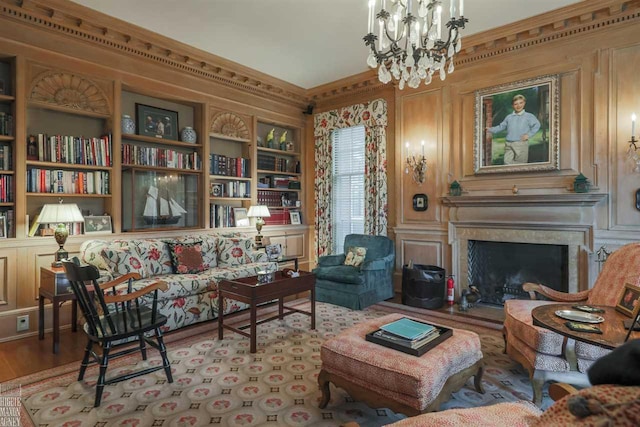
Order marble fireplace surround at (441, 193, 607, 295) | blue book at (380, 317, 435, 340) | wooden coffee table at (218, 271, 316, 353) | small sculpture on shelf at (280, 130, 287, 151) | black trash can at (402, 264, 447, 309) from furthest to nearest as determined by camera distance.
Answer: small sculpture on shelf at (280, 130, 287, 151), black trash can at (402, 264, 447, 309), marble fireplace surround at (441, 193, 607, 295), wooden coffee table at (218, 271, 316, 353), blue book at (380, 317, 435, 340)

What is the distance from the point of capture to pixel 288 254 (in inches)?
249

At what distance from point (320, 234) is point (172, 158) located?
2.68m

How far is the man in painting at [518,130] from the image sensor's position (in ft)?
13.8

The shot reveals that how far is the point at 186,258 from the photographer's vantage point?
4.25 metres

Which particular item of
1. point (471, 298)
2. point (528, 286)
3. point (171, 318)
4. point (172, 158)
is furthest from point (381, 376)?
point (172, 158)

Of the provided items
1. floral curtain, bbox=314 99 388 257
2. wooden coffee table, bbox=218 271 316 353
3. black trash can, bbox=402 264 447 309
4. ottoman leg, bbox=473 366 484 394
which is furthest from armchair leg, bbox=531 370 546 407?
floral curtain, bbox=314 99 388 257

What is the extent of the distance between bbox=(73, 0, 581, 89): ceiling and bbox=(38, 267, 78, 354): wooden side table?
105 inches

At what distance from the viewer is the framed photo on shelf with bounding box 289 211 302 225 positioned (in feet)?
21.0

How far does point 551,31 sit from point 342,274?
12.1ft

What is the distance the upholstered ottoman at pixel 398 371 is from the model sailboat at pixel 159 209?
3.42 meters

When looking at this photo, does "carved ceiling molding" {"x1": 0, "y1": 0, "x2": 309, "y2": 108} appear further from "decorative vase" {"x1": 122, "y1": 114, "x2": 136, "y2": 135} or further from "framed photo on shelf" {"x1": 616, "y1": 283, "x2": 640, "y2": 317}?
"framed photo on shelf" {"x1": 616, "y1": 283, "x2": 640, "y2": 317}

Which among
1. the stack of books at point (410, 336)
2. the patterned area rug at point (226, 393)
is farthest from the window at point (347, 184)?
the stack of books at point (410, 336)

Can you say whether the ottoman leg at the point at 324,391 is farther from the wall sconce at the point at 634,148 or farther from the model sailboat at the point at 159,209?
the wall sconce at the point at 634,148

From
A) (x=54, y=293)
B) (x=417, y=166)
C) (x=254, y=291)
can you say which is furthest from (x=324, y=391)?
(x=417, y=166)
